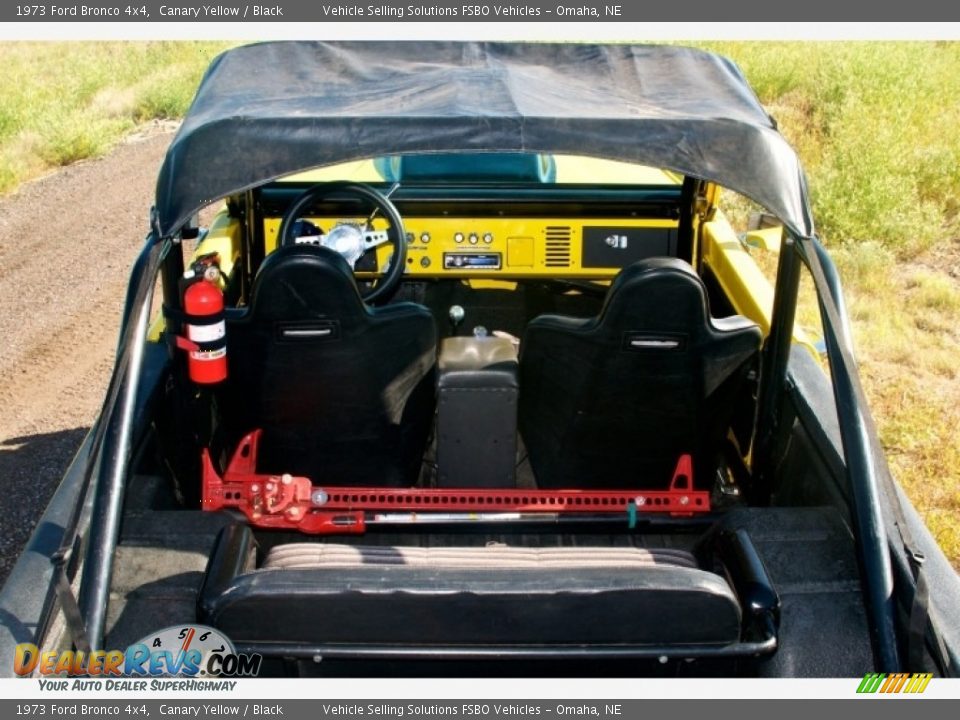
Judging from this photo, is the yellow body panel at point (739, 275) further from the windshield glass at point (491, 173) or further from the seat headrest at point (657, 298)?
the seat headrest at point (657, 298)

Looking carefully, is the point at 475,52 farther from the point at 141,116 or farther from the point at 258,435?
the point at 141,116

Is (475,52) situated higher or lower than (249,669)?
higher

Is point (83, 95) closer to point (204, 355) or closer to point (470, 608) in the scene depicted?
point (204, 355)

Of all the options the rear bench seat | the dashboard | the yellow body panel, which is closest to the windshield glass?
the dashboard

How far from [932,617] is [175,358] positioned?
8.90 ft

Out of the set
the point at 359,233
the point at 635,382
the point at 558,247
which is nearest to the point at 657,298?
the point at 635,382

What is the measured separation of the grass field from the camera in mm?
6574

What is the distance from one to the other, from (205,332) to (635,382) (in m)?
1.50

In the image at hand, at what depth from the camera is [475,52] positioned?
4215 mm

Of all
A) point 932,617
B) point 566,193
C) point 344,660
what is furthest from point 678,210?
point 344,660

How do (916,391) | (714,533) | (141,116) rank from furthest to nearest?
(141,116) < (916,391) < (714,533)

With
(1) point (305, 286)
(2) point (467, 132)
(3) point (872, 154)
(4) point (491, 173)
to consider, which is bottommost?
(3) point (872, 154)

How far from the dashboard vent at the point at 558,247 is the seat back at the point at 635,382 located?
1365 mm

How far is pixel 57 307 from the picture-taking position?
828 cm
